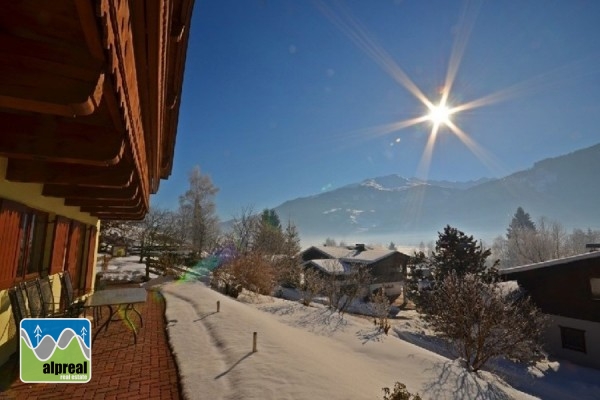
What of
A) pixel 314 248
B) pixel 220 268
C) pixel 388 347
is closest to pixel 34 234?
pixel 388 347

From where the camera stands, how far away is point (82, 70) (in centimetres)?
145

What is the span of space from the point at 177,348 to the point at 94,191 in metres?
3.19

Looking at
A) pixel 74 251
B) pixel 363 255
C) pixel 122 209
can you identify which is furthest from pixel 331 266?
pixel 122 209

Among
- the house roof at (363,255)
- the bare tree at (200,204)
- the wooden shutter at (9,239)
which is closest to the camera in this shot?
the wooden shutter at (9,239)

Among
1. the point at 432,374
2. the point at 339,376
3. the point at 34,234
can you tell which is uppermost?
the point at 34,234

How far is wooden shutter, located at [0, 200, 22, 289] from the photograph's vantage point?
14.2 ft

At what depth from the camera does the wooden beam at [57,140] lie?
259cm

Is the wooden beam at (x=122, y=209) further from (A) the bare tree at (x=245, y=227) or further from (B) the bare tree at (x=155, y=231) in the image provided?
(A) the bare tree at (x=245, y=227)

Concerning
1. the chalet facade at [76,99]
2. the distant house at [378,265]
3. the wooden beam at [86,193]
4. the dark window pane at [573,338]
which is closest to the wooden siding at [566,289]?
the dark window pane at [573,338]

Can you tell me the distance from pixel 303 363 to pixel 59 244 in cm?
592

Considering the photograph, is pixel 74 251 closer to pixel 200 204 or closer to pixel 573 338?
pixel 573 338

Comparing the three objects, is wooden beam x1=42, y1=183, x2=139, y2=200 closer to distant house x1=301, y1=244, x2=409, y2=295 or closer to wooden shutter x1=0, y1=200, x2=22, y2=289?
wooden shutter x1=0, y1=200, x2=22, y2=289

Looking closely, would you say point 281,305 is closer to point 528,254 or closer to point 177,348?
point 177,348

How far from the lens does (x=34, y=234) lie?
5938mm
